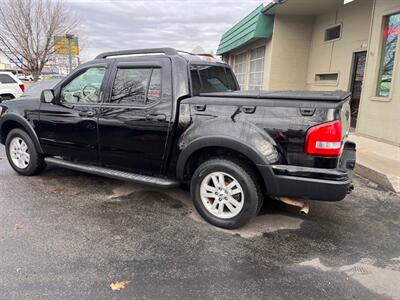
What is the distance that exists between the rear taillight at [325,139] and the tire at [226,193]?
0.70 m

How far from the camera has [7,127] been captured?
5355 mm

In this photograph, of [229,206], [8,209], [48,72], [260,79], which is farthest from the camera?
[48,72]

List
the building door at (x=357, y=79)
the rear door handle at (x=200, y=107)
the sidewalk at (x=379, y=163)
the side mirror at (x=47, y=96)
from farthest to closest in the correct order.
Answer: the building door at (x=357, y=79), the sidewalk at (x=379, y=163), the side mirror at (x=47, y=96), the rear door handle at (x=200, y=107)

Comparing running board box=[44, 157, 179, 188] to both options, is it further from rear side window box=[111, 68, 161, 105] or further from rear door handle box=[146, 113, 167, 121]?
rear side window box=[111, 68, 161, 105]

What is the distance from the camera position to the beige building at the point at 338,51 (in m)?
7.65

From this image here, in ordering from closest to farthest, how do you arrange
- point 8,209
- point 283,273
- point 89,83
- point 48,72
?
point 283,273
point 8,209
point 89,83
point 48,72

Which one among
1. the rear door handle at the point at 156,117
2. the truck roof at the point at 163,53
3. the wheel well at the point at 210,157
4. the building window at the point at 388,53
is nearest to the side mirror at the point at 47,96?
the truck roof at the point at 163,53

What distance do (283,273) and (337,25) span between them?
10007mm

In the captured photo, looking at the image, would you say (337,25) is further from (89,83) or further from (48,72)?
(48,72)

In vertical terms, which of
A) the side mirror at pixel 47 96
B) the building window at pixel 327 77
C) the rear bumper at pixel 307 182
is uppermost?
the building window at pixel 327 77

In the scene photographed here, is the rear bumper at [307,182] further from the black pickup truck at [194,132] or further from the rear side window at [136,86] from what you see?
the rear side window at [136,86]

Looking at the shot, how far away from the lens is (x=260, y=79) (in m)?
15.3

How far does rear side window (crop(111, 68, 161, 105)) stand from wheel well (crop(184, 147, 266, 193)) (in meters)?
0.83

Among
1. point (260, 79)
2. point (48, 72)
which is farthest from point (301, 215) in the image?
point (48, 72)
